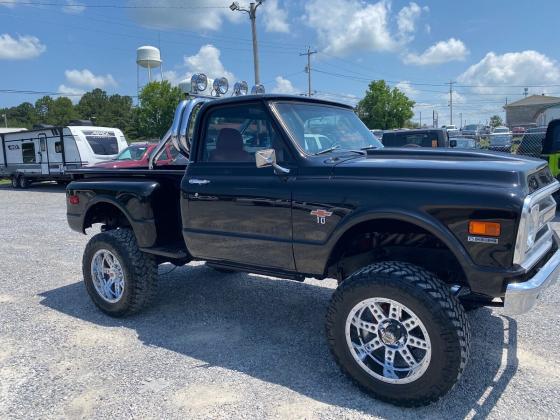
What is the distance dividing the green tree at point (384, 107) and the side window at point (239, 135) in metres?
39.0

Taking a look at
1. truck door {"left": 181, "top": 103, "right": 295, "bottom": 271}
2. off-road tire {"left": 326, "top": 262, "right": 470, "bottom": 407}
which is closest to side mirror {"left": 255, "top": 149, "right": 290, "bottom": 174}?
truck door {"left": 181, "top": 103, "right": 295, "bottom": 271}

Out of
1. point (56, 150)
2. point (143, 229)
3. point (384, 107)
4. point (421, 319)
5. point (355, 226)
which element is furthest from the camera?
point (384, 107)

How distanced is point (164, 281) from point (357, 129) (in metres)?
3.09

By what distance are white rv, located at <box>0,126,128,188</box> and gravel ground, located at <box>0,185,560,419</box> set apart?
13.6 metres

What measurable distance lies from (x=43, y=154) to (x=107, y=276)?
17.3 metres

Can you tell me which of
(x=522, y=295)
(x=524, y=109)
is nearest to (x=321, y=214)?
(x=522, y=295)

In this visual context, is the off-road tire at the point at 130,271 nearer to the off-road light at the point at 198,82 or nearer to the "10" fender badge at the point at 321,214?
the off-road light at the point at 198,82

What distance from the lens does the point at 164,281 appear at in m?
5.70

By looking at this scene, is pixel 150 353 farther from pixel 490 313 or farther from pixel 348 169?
pixel 490 313

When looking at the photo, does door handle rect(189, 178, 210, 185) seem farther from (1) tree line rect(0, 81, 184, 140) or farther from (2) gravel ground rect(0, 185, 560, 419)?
(1) tree line rect(0, 81, 184, 140)

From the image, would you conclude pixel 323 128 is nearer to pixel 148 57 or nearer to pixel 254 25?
pixel 254 25

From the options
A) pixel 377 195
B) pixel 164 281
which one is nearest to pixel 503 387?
pixel 377 195

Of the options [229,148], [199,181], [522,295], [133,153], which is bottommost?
[522,295]

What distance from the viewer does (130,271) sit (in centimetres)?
435
